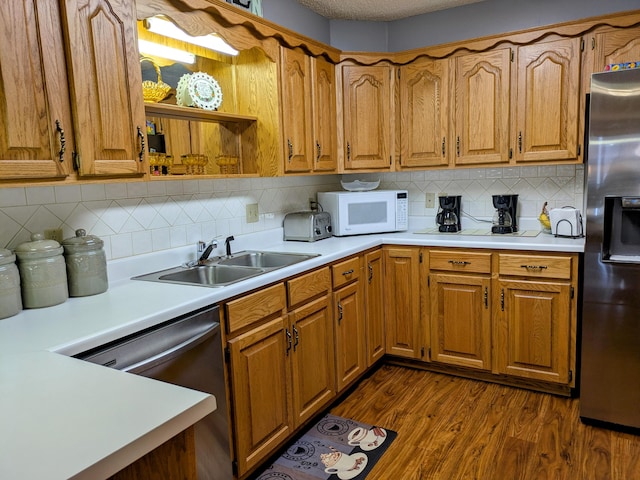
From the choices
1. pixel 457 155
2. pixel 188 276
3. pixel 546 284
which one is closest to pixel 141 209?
pixel 188 276

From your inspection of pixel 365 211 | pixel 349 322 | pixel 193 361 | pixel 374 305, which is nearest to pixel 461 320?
pixel 374 305

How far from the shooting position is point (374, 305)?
3.06 m

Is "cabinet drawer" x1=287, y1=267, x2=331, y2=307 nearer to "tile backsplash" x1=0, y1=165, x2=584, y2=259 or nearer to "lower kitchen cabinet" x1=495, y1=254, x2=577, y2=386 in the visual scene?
"tile backsplash" x1=0, y1=165, x2=584, y2=259

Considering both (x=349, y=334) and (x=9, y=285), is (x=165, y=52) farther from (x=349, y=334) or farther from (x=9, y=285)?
(x=349, y=334)

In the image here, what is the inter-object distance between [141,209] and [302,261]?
816mm

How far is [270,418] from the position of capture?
213 cm

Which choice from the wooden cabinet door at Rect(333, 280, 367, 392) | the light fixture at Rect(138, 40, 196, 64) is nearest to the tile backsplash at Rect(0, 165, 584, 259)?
the light fixture at Rect(138, 40, 196, 64)

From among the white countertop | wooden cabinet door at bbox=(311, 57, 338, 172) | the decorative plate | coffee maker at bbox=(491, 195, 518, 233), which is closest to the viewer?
the white countertop

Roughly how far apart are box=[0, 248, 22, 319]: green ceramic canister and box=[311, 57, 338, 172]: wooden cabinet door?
1.80m

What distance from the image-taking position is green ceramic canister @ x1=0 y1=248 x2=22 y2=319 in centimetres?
158

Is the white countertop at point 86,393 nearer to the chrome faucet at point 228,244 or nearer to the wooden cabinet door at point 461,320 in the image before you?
the chrome faucet at point 228,244

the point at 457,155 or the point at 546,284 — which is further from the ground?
the point at 457,155

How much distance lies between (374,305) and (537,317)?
95cm

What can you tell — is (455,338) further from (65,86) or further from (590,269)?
(65,86)
